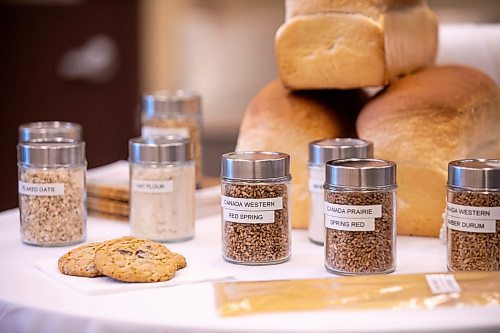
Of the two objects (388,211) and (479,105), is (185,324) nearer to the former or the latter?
(388,211)

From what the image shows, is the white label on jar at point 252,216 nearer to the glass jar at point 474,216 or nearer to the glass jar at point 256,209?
the glass jar at point 256,209

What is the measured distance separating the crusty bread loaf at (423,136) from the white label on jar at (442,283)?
1.26 ft

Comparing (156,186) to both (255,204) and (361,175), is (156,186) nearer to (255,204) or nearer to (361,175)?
(255,204)

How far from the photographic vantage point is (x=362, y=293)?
1.11 metres

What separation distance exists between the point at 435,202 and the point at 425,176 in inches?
2.0

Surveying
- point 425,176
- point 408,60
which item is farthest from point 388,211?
point 408,60

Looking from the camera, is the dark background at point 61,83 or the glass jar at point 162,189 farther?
the dark background at point 61,83

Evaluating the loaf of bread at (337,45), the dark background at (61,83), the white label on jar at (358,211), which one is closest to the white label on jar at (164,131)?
the loaf of bread at (337,45)

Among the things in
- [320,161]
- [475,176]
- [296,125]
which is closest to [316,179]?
[320,161]

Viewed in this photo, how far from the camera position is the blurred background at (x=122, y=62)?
12.0 feet

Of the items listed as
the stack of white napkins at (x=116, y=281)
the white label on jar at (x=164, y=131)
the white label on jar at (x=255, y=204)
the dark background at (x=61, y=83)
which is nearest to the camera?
the stack of white napkins at (x=116, y=281)

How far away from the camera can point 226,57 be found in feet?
12.1

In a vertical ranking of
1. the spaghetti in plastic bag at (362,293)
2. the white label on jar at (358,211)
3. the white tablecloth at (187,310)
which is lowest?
the white tablecloth at (187,310)

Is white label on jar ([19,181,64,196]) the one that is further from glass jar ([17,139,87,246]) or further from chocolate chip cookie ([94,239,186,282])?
chocolate chip cookie ([94,239,186,282])
